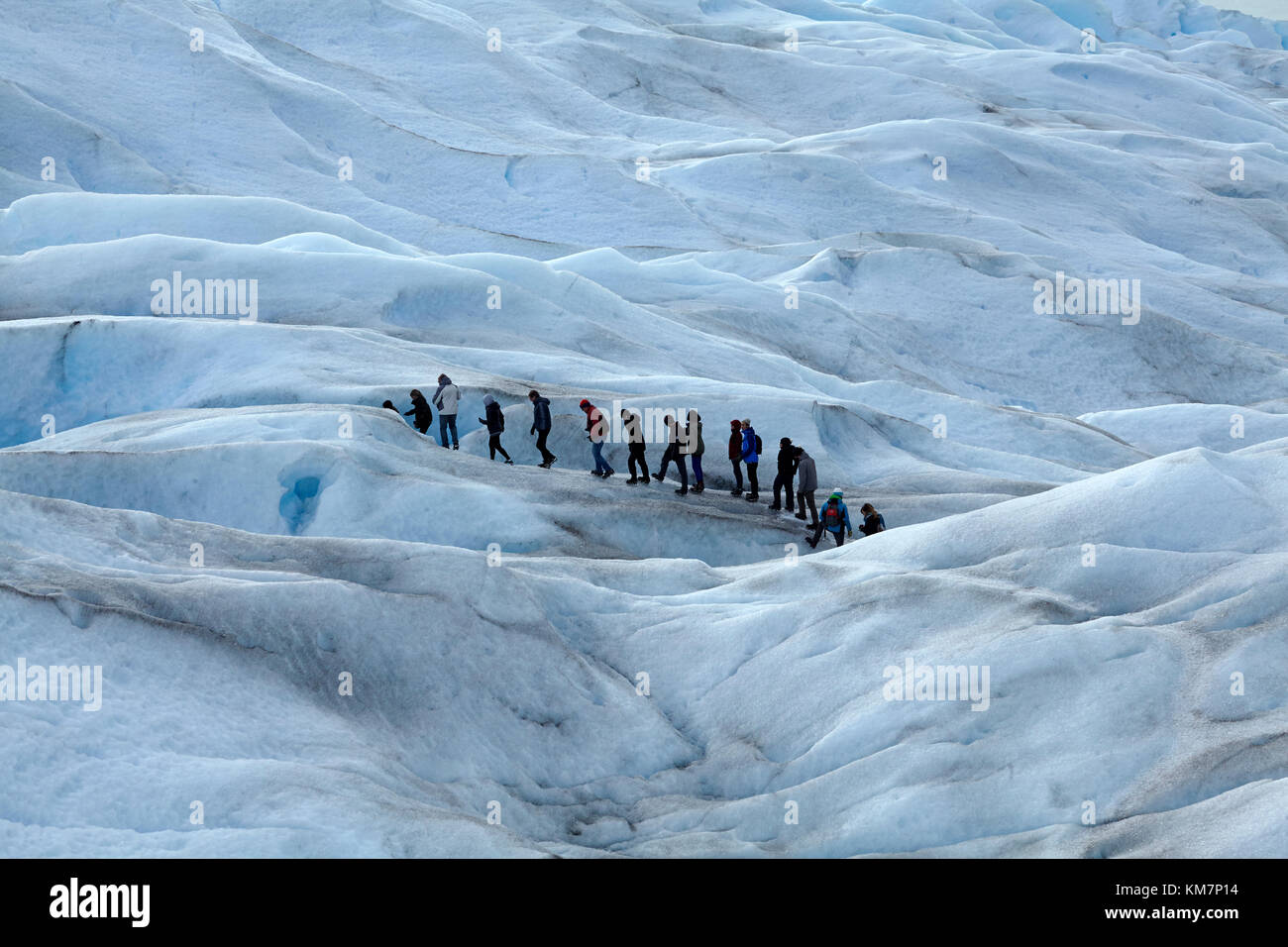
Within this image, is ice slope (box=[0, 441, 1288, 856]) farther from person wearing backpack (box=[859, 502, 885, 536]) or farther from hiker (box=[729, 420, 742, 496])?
hiker (box=[729, 420, 742, 496])

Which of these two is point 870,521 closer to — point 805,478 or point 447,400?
point 805,478

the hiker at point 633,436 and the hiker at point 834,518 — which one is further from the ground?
the hiker at point 633,436

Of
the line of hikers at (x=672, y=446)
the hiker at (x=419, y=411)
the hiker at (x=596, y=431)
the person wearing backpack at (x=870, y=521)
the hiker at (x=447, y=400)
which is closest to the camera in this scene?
the person wearing backpack at (x=870, y=521)
